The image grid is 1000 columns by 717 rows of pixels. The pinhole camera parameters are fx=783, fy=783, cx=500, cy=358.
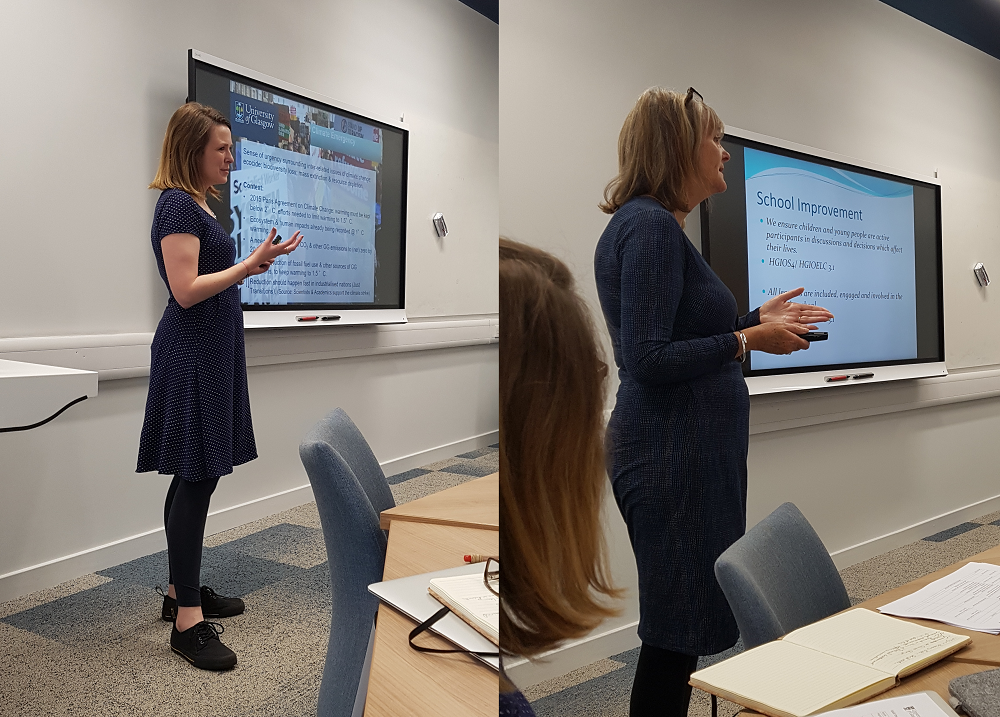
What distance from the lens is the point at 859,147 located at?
0.44 metres

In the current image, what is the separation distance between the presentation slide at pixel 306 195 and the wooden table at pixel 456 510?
212 cm

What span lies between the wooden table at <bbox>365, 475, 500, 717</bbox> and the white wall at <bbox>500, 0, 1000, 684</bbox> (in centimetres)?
41

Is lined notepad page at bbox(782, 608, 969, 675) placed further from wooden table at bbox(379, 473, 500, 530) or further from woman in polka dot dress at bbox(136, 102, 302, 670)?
woman in polka dot dress at bbox(136, 102, 302, 670)

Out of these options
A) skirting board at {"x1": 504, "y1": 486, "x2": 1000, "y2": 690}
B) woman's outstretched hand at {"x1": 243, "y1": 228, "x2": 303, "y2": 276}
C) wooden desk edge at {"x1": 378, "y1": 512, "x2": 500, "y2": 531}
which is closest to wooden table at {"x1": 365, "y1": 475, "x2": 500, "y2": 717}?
wooden desk edge at {"x1": 378, "y1": 512, "x2": 500, "y2": 531}

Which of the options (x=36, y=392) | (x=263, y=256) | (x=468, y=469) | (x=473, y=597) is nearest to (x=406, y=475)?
(x=468, y=469)

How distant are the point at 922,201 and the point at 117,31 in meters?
3.21

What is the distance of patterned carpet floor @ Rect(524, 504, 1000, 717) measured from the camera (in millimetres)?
439

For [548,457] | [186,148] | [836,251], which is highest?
[186,148]

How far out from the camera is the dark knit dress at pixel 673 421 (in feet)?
1.51

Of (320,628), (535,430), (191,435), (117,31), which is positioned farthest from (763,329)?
(117,31)

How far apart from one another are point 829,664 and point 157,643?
2235 mm

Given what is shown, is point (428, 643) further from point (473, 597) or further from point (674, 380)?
point (674, 380)

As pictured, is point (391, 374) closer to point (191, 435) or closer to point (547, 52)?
point (191, 435)

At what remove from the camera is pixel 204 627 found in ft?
7.15
